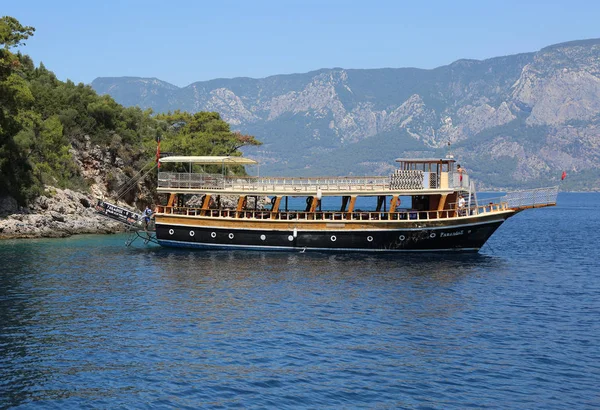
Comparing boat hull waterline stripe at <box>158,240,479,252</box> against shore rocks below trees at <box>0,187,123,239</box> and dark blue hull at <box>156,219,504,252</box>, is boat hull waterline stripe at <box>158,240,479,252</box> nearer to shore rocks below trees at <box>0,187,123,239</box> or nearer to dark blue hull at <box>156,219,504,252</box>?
dark blue hull at <box>156,219,504,252</box>

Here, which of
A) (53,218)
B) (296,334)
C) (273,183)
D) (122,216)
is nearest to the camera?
(296,334)

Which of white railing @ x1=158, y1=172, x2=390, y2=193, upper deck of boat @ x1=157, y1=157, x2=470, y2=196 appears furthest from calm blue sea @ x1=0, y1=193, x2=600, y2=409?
white railing @ x1=158, y1=172, x2=390, y2=193

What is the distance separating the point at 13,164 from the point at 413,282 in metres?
37.9

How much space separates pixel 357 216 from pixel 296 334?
23140 mm

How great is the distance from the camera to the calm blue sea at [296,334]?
20.5 meters

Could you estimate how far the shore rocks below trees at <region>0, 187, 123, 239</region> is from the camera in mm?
55594

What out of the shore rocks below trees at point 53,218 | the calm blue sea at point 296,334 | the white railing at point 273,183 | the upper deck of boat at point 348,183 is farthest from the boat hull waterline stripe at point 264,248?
the shore rocks below trees at point 53,218

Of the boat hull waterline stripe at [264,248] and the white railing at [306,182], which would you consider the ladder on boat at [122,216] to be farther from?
the white railing at [306,182]

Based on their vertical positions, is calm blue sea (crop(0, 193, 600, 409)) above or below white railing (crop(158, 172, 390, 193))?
below

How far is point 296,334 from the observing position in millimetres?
26641

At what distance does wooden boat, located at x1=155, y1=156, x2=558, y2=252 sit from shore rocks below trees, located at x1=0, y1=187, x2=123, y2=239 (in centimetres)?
1160

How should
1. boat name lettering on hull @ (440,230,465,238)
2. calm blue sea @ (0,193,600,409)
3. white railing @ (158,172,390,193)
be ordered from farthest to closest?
white railing @ (158,172,390,193), boat name lettering on hull @ (440,230,465,238), calm blue sea @ (0,193,600,409)

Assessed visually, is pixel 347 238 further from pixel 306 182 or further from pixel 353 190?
pixel 306 182

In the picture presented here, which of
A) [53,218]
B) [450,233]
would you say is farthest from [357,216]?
[53,218]
